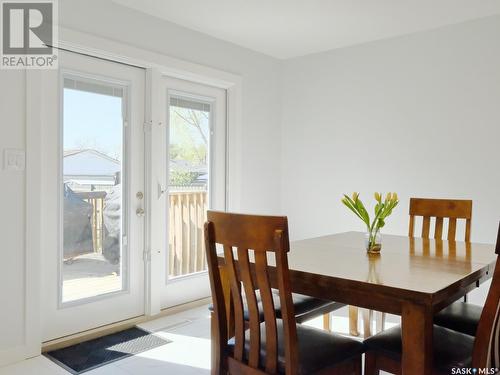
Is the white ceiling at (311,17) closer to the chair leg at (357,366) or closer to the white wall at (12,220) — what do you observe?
the white wall at (12,220)

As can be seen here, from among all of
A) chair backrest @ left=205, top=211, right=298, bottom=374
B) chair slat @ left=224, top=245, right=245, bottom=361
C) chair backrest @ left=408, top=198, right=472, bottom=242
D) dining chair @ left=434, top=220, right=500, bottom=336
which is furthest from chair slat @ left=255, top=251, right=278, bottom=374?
chair backrest @ left=408, top=198, right=472, bottom=242

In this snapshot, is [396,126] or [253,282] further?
[396,126]

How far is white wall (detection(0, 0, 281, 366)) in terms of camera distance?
2.42 meters

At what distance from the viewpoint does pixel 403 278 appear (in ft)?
4.96

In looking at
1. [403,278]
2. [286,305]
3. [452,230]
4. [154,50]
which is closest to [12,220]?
[154,50]

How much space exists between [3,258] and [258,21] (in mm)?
2369

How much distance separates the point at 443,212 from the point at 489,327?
1257mm

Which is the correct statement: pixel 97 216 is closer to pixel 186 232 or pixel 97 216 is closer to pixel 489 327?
pixel 186 232

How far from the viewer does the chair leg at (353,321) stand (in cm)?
283

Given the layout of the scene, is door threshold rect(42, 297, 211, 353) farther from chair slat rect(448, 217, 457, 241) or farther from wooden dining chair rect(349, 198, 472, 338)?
chair slat rect(448, 217, 457, 241)

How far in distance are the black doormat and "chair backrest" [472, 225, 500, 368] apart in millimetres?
1931

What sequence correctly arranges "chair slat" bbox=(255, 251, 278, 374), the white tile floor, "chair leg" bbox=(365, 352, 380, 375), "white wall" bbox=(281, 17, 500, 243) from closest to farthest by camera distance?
"chair slat" bbox=(255, 251, 278, 374), "chair leg" bbox=(365, 352, 380, 375), the white tile floor, "white wall" bbox=(281, 17, 500, 243)

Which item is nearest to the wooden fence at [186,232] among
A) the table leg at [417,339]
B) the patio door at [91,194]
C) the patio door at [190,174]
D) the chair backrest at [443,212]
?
the patio door at [190,174]

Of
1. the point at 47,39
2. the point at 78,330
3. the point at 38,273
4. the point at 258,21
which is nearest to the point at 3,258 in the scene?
the point at 38,273
